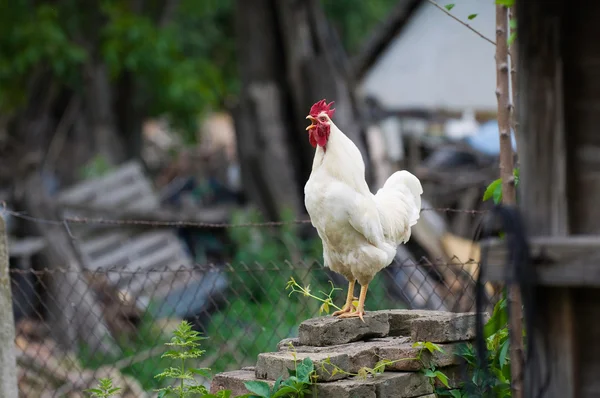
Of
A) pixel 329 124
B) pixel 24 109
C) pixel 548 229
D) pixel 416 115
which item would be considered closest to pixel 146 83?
pixel 24 109

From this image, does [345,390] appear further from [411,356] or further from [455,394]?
[455,394]

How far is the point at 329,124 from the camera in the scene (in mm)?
4242

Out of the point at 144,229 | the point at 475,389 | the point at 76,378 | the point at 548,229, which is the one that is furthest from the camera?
the point at 144,229

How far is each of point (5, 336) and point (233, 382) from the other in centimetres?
146

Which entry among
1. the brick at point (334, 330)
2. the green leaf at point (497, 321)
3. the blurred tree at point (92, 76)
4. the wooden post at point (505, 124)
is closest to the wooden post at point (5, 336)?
the brick at point (334, 330)

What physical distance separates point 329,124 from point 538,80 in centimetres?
194

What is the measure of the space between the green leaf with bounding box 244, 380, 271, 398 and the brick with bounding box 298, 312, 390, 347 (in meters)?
0.48

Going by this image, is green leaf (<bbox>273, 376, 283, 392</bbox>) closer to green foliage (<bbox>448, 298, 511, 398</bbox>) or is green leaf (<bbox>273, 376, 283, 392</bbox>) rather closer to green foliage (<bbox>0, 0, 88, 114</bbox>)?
green foliage (<bbox>448, 298, 511, 398</bbox>)

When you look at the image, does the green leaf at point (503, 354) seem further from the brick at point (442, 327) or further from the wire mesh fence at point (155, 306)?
the wire mesh fence at point (155, 306)

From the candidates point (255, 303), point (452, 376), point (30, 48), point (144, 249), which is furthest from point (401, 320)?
point (30, 48)

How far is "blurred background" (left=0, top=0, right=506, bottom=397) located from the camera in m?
9.02

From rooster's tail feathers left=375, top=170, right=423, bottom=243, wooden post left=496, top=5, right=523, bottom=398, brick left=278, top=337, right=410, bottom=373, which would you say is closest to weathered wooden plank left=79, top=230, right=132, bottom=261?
rooster's tail feathers left=375, top=170, right=423, bottom=243

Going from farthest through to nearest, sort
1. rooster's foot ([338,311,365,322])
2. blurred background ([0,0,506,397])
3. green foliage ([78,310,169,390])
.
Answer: blurred background ([0,0,506,397])
green foliage ([78,310,169,390])
rooster's foot ([338,311,365,322])

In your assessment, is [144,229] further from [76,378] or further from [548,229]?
[548,229]
